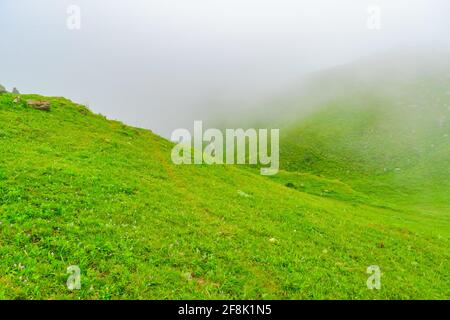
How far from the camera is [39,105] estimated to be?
40.5 metres

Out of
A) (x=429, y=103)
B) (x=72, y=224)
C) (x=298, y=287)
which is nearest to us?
(x=298, y=287)

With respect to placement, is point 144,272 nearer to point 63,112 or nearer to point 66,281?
point 66,281

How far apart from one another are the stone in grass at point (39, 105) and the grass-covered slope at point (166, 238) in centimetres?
698

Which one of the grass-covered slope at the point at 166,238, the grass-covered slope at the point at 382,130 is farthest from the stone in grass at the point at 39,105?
the grass-covered slope at the point at 382,130

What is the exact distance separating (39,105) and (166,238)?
32.2m

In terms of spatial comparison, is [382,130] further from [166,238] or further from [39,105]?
[166,238]

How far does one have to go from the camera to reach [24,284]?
11.7 meters

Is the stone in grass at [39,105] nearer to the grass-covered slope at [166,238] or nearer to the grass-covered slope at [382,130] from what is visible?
the grass-covered slope at [166,238]

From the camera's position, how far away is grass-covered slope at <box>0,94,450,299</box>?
1330 centimetres

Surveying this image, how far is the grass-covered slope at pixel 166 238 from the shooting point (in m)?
13.3

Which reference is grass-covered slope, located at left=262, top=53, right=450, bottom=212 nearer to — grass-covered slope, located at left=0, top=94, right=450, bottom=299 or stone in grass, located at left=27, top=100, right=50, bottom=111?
grass-covered slope, located at left=0, top=94, right=450, bottom=299

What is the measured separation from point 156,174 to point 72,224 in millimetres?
→ 13737

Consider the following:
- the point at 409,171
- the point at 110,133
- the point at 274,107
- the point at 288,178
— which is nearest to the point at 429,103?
the point at 409,171

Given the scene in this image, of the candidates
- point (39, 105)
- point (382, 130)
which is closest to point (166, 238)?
point (39, 105)
